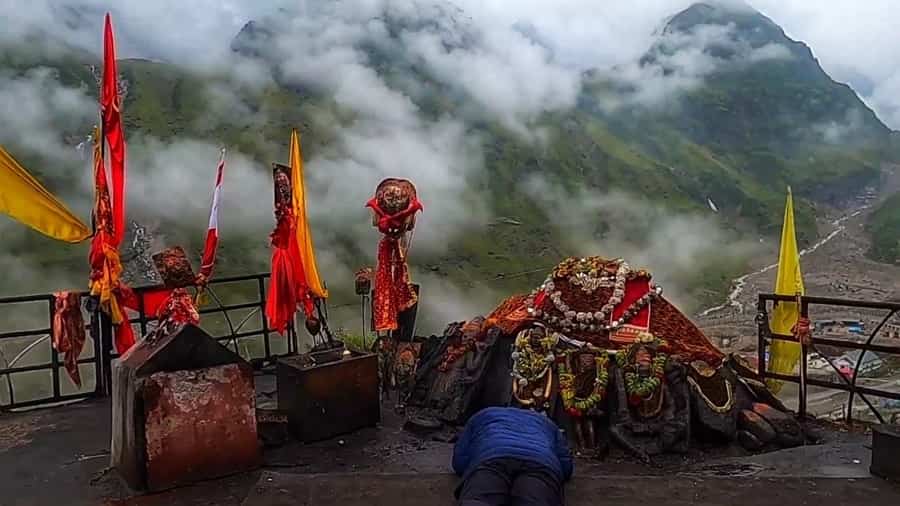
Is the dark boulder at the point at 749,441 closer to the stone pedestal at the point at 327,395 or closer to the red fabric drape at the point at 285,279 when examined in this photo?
the stone pedestal at the point at 327,395

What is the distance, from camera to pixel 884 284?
46219 millimetres

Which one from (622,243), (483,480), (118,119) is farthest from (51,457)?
(622,243)

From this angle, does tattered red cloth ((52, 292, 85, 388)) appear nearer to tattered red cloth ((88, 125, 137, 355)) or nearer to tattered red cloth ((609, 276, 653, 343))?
tattered red cloth ((88, 125, 137, 355))

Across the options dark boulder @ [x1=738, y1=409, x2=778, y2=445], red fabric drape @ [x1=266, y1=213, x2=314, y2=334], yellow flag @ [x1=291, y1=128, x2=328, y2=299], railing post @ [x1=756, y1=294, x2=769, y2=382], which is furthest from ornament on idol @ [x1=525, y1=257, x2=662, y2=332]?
red fabric drape @ [x1=266, y1=213, x2=314, y2=334]

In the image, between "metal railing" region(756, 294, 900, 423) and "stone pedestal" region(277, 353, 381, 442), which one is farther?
"stone pedestal" region(277, 353, 381, 442)

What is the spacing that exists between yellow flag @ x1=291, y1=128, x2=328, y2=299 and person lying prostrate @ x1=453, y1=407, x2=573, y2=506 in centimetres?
479

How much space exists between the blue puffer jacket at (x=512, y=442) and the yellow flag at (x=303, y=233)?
15.7 ft

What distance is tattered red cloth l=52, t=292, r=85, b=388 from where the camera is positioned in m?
7.68

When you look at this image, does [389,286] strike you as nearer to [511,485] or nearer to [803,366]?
[803,366]

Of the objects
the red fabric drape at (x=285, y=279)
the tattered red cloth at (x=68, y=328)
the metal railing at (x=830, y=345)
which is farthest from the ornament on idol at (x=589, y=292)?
the tattered red cloth at (x=68, y=328)

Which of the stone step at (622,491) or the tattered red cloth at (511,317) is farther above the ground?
the tattered red cloth at (511,317)

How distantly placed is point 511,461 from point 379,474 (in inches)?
33.6

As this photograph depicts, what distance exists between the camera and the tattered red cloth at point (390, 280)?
8352mm

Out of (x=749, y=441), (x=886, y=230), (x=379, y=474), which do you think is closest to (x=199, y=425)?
(x=379, y=474)
